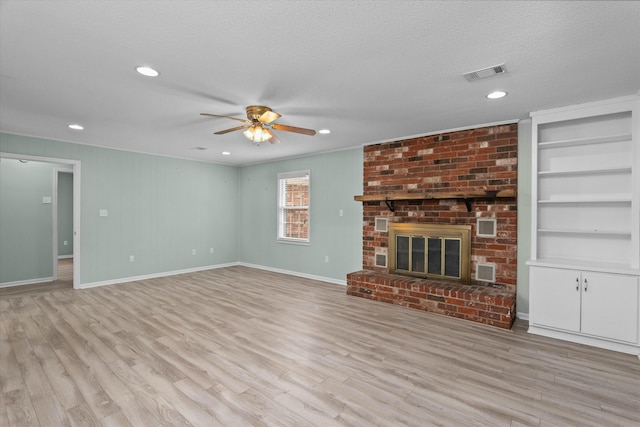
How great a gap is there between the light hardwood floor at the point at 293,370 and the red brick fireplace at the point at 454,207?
0.90ft

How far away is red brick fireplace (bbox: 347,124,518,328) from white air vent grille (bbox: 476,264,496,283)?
0.01 m

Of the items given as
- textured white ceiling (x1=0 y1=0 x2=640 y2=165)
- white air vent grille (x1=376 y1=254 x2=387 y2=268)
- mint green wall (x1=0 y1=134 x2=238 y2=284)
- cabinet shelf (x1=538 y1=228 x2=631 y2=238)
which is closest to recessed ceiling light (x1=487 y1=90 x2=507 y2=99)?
textured white ceiling (x1=0 y1=0 x2=640 y2=165)

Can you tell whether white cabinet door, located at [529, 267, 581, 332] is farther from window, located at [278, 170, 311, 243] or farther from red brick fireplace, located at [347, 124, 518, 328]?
window, located at [278, 170, 311, 243]

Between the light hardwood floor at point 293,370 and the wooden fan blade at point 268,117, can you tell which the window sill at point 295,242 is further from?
the wooden fan blade at point 268,117

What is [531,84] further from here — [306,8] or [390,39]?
[306,8]

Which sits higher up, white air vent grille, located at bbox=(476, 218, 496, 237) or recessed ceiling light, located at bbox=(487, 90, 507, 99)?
recessed ceiling light, located at bbox=(487, 90, 507, 99)

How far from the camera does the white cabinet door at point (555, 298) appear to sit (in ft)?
10.5

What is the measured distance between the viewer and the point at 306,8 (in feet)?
5.79

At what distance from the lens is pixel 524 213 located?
3883 millimetres

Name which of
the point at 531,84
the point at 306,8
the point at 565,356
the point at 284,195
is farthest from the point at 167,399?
the point at 284,195

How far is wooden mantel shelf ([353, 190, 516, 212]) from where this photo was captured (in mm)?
3762

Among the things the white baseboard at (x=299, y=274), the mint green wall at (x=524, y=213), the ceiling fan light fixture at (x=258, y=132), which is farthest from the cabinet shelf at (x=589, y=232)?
the ceiling fan light fixture at (x=258, y=132)

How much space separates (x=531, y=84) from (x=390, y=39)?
5.12 feet

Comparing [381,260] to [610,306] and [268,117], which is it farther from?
[268,117]
